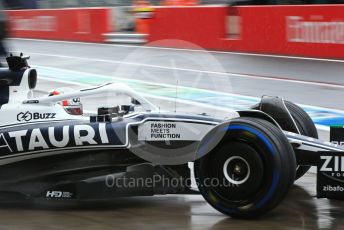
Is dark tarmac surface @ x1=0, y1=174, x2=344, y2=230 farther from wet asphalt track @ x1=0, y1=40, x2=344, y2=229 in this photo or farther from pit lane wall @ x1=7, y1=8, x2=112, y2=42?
pit lane wall @ x1=7, y1=8, x2=112, y2=42

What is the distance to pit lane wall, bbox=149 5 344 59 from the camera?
15531 mm

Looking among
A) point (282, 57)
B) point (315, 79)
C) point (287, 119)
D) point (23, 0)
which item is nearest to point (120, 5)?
point (23, 0)

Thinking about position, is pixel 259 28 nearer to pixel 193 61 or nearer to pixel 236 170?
pixel 193 61

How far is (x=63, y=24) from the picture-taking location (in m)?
24.9

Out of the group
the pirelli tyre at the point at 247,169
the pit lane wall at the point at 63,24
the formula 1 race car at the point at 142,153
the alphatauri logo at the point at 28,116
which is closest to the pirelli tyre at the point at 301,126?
the formula 1 race car at the point at 142,153

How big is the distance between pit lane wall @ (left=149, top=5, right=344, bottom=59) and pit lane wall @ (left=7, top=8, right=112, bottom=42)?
3.44m

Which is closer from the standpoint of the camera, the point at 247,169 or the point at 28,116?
the point at 247,169

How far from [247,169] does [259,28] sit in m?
12.4

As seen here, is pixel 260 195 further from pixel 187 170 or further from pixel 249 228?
pixel 187 170

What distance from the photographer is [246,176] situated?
16.7ft

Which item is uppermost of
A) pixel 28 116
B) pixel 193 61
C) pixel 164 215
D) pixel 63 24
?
pixel 63 24

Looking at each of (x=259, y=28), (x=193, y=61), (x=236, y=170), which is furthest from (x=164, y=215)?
(x=259, y=28)

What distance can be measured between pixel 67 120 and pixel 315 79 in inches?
340

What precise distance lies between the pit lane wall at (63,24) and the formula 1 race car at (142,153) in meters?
17.3
